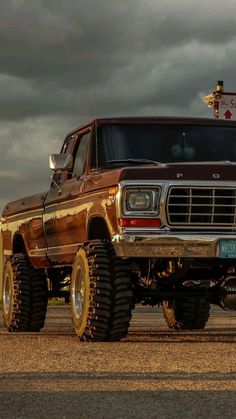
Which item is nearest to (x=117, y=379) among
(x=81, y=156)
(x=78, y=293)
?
(x=78, y=293)

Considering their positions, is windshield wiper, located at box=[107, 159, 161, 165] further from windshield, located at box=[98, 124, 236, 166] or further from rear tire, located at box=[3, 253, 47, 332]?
rear tire, located at box=[3, 253, 47, 332]

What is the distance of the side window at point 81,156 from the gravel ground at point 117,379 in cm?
196

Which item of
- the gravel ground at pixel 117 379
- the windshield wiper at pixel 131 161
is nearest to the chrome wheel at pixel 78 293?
the gravel ground at pixel 117 379

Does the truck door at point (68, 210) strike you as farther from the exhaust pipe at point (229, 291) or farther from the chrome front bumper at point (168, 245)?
the exhaust pipe at point (229, 291)

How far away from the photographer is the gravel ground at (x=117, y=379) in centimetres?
565

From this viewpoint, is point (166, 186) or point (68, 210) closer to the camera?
point (166, 186)

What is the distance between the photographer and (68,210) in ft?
36.0

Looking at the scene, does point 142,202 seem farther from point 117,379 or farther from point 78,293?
point 117,379

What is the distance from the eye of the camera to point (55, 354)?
Answer: 8844 mm

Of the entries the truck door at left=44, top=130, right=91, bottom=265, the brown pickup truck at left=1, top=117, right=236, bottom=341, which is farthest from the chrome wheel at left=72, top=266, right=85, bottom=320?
the truck door at left=44, top=130, right=91, bottom=265

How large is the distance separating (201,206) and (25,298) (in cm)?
373

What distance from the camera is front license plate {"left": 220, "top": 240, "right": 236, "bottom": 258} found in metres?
9.34

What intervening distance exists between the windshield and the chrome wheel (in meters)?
1.25

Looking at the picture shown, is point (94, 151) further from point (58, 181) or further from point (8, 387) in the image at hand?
point (8, 387)
